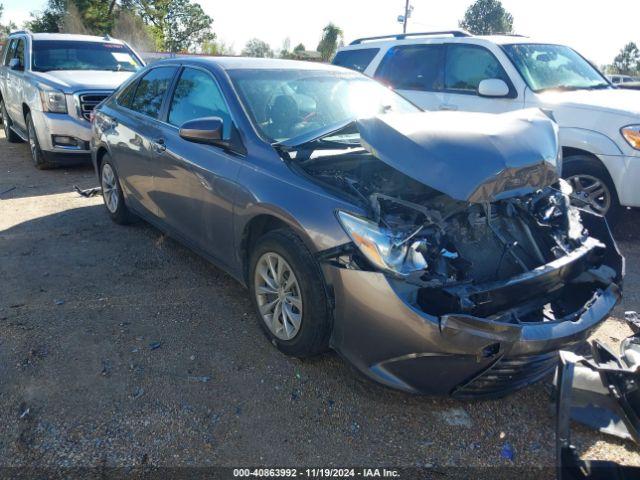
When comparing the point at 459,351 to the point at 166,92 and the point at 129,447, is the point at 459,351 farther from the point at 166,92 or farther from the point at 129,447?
the point at 166,92

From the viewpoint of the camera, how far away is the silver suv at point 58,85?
7.60 m

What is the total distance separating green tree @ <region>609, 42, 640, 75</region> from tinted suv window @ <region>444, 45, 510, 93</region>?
216ft

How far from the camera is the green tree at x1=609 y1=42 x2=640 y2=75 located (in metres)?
61.8

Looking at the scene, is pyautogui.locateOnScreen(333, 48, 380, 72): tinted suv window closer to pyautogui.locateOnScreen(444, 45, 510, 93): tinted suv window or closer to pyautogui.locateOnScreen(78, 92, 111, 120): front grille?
pyautogui.locateOnScreen(444, 45, 510, 93): tinted suv window

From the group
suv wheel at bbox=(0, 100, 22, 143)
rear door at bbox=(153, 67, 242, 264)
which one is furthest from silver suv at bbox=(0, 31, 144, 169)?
rear door at bbox=(153, 67, 242, 264)

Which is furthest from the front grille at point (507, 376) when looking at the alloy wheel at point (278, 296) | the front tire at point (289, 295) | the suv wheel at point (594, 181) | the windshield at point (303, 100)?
the suv wheel at point (594, 181)

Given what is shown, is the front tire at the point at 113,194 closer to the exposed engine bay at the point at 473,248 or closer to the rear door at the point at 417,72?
the exposed engine bay at the point at 473,248

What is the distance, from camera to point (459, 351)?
234 centimetres

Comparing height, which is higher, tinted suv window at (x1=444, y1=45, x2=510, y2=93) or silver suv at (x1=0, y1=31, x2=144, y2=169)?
tinted suv window at (x1=444, y1=45, x2=510, y2=93)

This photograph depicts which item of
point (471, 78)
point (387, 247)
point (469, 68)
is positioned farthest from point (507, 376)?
point (469, 68)

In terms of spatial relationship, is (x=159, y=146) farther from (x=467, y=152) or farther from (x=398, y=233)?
(x=467, y=152)

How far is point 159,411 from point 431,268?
160 cm

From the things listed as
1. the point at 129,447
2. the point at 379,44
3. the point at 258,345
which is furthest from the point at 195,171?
the point at 379,44

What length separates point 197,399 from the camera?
9.32ft
